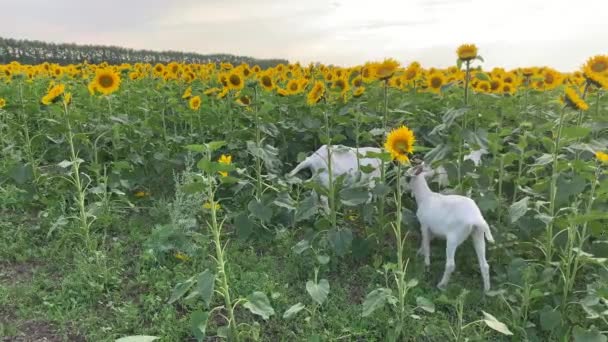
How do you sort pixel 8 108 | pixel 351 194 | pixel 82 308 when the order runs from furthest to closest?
pixel 8 108
pixel 351 194
pixel 82 308

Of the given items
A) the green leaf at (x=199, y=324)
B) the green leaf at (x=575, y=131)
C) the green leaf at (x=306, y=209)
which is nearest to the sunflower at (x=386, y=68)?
the green leaf at (x=306, y=209)

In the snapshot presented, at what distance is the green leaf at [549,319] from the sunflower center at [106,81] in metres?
3.25

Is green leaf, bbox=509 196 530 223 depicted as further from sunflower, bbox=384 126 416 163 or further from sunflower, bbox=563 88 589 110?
sunflower, bbox=384 126 416 163

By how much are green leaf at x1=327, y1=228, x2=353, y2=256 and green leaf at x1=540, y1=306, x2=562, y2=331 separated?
1008 millimetres

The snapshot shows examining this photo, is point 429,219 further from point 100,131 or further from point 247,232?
point 100,131

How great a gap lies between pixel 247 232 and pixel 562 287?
175 centimetres

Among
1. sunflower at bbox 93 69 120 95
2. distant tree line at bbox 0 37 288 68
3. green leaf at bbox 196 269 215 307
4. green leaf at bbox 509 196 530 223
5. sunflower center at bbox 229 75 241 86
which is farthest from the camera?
distant tree line at bbox 0 37 288 68

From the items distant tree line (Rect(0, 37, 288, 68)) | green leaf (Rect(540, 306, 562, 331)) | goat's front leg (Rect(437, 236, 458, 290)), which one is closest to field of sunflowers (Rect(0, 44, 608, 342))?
green leaf (Rect(540, 306, 562, 331))

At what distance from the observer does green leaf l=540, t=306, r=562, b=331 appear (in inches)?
104

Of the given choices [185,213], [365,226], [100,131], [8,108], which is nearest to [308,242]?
[365,226]

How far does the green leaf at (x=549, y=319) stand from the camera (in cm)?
263

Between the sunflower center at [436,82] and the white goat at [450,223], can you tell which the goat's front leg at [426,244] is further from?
the sunflower center at [436,82]

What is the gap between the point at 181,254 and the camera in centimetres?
343

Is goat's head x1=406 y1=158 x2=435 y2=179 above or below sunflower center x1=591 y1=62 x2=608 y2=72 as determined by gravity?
below
